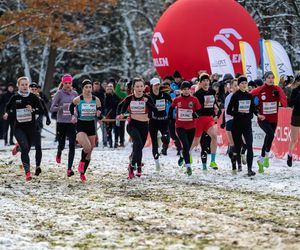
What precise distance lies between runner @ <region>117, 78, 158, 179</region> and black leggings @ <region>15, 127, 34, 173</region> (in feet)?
5.52

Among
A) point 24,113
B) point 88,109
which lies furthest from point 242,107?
point 24,113

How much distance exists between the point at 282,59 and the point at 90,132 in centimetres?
790

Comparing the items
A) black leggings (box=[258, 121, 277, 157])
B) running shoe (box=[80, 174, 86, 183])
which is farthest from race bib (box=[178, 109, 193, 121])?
running shoe (box=[80, 174, 86, 183])

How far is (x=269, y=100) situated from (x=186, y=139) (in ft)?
6.17

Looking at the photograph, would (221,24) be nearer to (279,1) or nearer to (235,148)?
(235,148)

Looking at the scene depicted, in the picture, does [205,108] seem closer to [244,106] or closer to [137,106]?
[244,106]

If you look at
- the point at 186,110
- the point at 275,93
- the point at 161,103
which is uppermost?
the point at 275,93

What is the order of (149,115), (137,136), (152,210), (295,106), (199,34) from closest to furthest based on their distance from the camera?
(152,210)
(137,136)
(149,115)
(295,106)
(199,34)

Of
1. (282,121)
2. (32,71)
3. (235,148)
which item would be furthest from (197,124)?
(32,71)

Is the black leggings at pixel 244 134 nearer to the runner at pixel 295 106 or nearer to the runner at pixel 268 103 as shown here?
the runner at pixel 268 103

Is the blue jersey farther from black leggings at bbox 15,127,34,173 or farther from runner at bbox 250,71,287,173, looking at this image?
runner at bbox 250,71,287,173

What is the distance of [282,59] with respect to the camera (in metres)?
20.4

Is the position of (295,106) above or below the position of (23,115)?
above

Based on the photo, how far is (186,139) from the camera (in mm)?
14836
